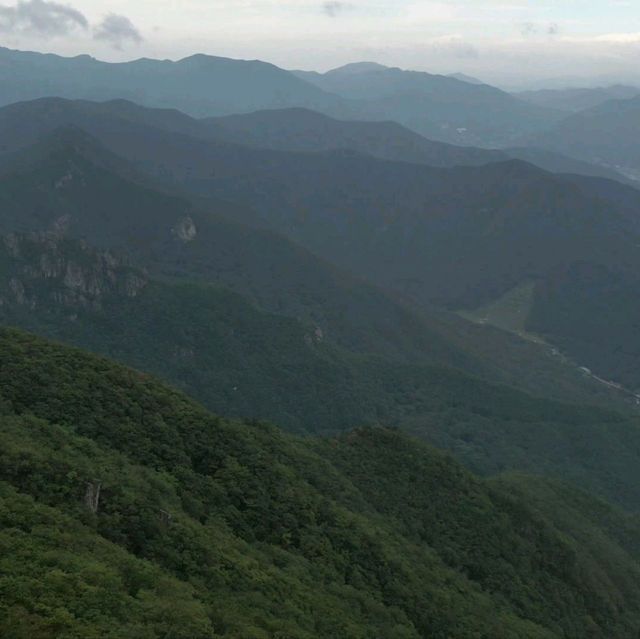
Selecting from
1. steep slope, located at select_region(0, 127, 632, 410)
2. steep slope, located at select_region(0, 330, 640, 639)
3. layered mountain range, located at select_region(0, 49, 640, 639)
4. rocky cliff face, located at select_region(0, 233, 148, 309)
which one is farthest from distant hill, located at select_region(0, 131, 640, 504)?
steep slope, located at select_region(0, 330, 640, 639)

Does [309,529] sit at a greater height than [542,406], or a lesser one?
greater

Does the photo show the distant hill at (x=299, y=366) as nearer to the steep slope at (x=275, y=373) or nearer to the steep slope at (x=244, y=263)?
the steep slope at (x=275, y=373)

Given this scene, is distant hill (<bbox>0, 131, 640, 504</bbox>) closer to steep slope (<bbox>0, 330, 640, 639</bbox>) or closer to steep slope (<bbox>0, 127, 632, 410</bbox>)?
steep slope (<bbox>0, 127, 632, 410</bbox>)

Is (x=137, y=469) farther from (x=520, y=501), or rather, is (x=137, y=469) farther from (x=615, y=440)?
(x=615, y=440)

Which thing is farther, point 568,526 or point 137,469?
point 568,526

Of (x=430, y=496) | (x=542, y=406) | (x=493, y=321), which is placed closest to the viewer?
(x=430, y=496)

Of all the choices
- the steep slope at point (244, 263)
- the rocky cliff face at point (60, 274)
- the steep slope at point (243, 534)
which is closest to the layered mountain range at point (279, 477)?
the steep slope at point (243, 534)

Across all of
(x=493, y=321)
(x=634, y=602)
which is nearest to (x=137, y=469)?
(x=634, y=602)
